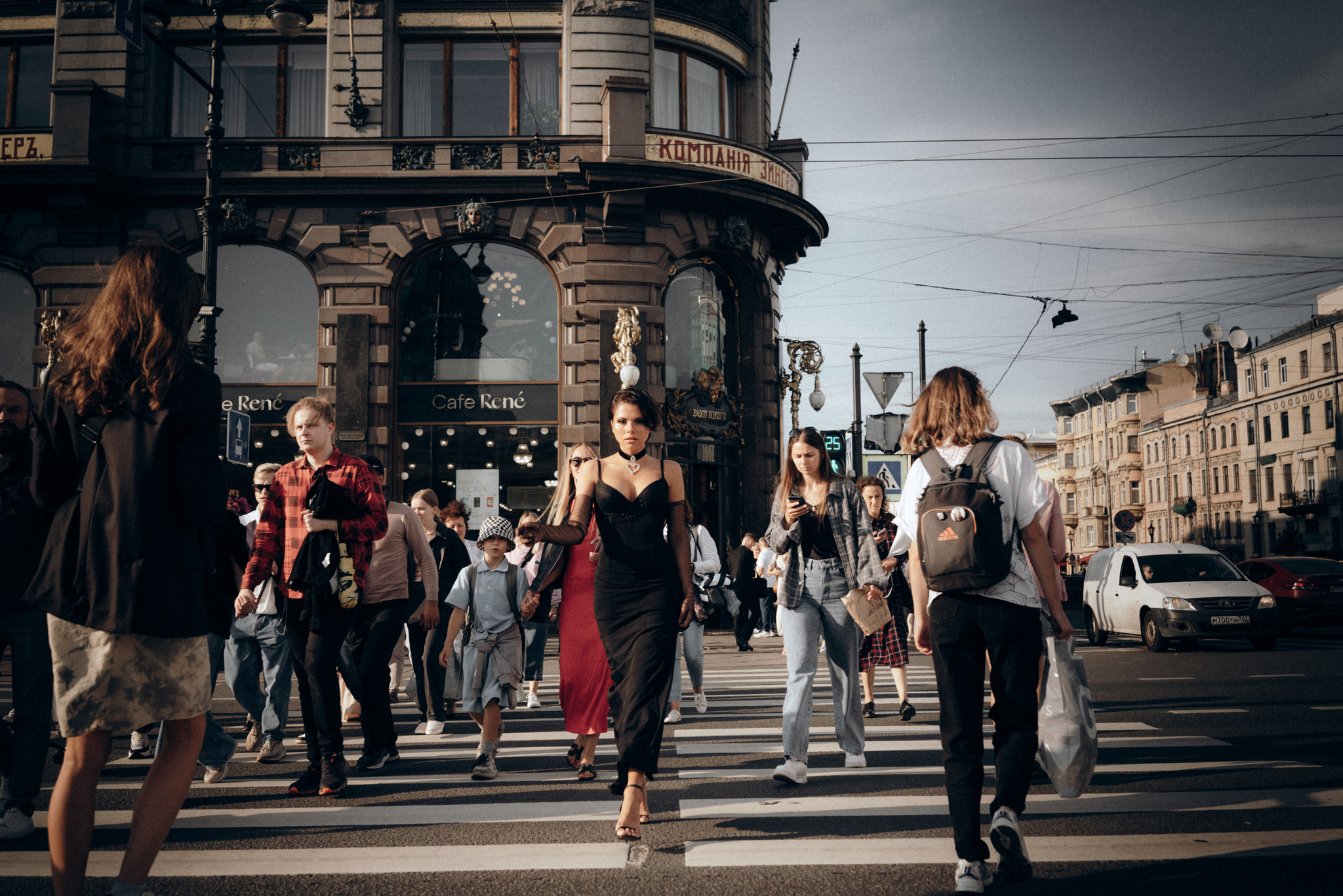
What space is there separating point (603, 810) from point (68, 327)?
134 inches

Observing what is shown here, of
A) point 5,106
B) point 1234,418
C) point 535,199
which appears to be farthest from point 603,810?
point 1234,418

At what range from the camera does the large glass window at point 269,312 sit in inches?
874

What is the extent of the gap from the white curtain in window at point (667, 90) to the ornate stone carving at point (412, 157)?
4.83 meters

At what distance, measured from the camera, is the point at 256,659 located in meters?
7.92

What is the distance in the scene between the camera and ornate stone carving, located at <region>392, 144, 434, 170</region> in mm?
21812

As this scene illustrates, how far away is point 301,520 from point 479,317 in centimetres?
1640

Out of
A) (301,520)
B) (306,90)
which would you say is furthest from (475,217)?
(301,520)

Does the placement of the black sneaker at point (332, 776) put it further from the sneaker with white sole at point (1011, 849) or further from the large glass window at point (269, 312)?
the large glass window at point (269, 312)

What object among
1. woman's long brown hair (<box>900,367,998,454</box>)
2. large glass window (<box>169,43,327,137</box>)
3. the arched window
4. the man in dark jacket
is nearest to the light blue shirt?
the man in dark jacket

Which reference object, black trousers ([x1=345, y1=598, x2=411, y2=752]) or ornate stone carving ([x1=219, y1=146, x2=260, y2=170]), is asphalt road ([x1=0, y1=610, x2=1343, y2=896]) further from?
ornate stone carving ([x1=219, y1=146, x2=260, y2=170])

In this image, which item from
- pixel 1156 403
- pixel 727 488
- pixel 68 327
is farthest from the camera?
pixel 1156 403

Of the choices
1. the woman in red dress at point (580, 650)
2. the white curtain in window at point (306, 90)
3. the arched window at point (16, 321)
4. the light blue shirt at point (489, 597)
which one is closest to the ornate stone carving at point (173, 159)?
the white curtain in window at point (306, 90)

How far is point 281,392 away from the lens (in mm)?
22188

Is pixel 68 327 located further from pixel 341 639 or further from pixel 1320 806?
pixel 1320 806
